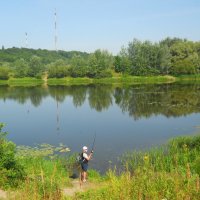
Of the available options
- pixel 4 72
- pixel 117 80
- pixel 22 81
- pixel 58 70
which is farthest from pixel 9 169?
pixel 4 72

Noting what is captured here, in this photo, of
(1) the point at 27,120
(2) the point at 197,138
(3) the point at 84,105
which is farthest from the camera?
(3) the point at 84,105

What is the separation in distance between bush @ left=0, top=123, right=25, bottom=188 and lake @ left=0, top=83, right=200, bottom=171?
21.6 feet

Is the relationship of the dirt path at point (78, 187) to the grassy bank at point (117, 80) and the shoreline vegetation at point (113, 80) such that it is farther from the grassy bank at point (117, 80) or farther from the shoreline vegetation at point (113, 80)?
the grassy bank at point (117, 80)

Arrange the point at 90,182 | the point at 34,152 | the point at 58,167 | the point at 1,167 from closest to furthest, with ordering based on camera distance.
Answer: the point at 1,167 → the point at 90,182 → the point at 58,167 → the point at 34,152

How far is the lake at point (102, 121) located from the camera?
27.9 m

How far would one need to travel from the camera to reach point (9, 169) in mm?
Result: 14914

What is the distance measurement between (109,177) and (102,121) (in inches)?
906

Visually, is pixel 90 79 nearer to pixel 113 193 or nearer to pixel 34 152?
pixel 34 152

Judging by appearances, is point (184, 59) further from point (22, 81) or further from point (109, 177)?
point (109, 177)

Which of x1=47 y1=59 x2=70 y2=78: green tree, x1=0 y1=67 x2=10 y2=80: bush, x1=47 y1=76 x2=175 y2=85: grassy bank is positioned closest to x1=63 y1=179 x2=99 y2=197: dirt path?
x1=47 y1=76 x2=175 y2=85: grassy bank

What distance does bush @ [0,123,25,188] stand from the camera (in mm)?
14219

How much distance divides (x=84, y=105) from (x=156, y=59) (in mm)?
57049

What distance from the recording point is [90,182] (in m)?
17.1

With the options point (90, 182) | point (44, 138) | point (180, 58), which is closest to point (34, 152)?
point (44, 138)
